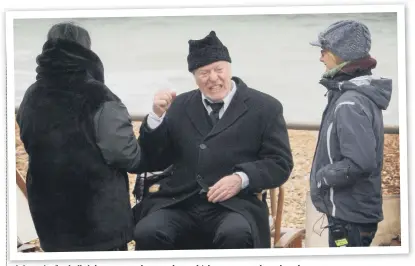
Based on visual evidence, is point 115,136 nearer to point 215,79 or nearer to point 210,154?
point 210,154

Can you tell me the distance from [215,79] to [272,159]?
1.85 ft

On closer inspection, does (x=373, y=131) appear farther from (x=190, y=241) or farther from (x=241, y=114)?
(x=190, y=241)

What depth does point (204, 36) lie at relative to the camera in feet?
11.9

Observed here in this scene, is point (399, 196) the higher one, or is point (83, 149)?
point (83, 149)

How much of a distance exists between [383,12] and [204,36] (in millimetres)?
1061

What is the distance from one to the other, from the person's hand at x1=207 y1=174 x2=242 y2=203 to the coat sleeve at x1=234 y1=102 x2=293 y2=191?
6 centimetres

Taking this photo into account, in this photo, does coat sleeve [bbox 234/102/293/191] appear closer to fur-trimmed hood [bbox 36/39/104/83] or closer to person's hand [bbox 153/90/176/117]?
person's hand [bbox 153/90/176/117]

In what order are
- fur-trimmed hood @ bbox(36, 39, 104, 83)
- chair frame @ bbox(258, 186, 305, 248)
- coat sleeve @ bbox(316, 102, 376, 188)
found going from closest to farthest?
fur-trimmed hood @ bbox(36, 39, 104, 83)
coat sleeve @ bbox(316, 102, 376, 188)
chair frame @ bbox(258, 186, 305, 248)

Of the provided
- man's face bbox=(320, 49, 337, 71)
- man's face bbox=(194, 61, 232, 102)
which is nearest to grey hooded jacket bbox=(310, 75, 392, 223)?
man's face bbox=(320, 49, 337, 71)

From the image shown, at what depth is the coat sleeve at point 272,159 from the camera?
3.54 m

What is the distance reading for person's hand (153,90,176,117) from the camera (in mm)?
3615

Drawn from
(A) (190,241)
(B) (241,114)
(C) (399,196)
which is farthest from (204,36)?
(C) (399,196)

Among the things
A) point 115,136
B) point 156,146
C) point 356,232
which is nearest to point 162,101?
point 156,146

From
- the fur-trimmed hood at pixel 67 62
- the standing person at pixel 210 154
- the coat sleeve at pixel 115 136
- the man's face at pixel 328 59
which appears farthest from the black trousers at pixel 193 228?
the man's face at pixel 328 59
